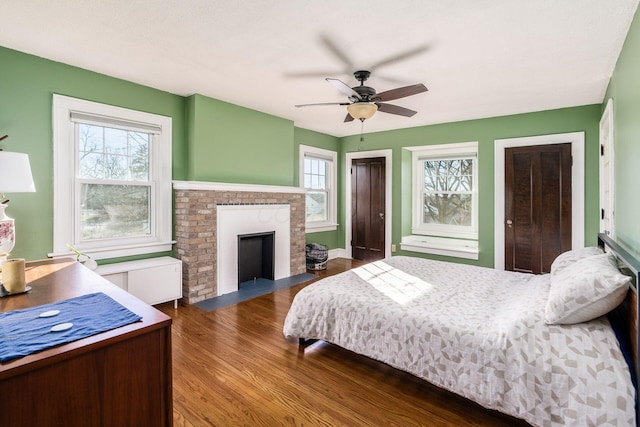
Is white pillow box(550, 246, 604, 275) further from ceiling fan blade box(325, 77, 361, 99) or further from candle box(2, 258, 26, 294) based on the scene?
candle box(2, 258, 26, 294)

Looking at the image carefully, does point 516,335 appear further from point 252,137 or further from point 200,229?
point 252,137

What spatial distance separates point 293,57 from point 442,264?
246 centimetres

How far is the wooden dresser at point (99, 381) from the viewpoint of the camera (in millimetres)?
935

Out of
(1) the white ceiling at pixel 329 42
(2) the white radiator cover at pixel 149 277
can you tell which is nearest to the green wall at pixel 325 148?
(1) the white ceiling at pixel 329 42

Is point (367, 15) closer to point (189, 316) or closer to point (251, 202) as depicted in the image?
point (251, 202)

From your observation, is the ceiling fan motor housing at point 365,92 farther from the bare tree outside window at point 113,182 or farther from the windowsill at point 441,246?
the windowsill at point 441,246

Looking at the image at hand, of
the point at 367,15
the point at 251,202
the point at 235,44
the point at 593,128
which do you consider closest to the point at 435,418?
the point at 367,15

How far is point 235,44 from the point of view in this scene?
263 cm

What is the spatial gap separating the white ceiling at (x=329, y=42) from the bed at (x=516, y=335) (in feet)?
5.33

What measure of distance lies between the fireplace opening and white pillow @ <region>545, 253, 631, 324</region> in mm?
3451

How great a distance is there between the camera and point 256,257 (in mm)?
4715

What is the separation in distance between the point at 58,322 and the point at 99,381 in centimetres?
31

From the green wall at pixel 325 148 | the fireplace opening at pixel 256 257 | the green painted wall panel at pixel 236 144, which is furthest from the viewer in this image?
the green wall at pixel 325 148

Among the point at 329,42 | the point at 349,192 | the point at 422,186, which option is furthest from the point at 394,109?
the point at 349,192
